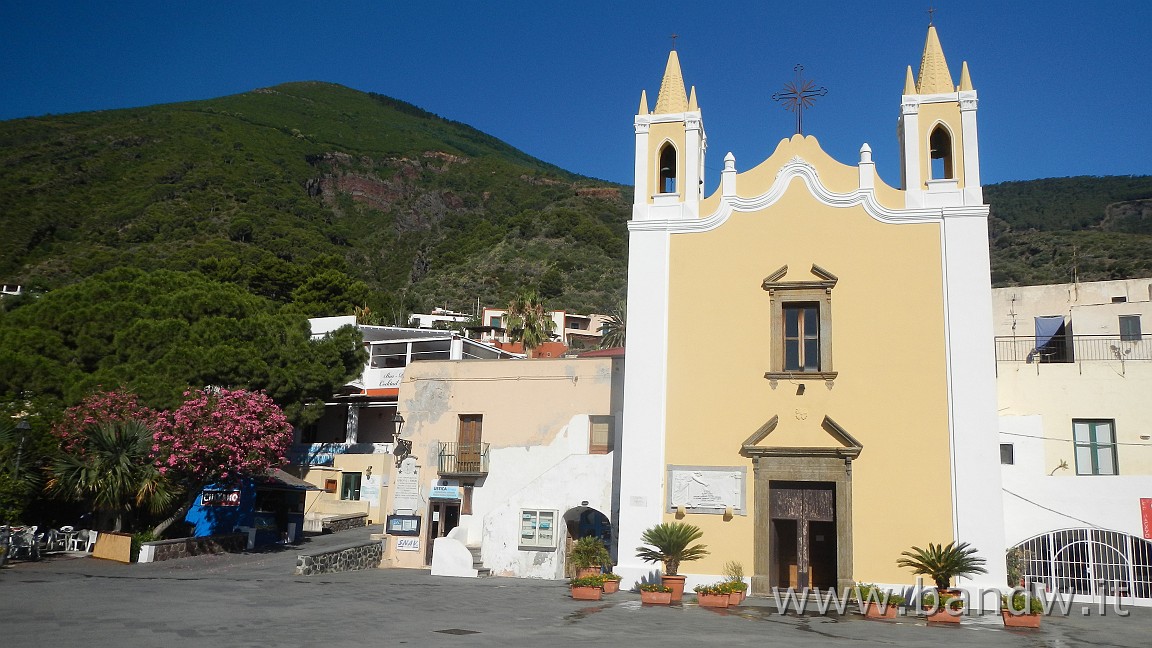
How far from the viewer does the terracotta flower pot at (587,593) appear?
55.6ft

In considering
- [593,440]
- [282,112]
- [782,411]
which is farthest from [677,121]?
[282,112]

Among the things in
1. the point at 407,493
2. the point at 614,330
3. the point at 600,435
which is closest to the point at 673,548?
the point at 600,435

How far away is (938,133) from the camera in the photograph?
779 inches

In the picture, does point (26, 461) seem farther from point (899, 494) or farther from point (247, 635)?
point (899, 494)

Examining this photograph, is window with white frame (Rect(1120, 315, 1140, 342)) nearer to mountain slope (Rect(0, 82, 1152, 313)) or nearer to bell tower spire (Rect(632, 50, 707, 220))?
bell tower spire (Rect(632, 50, 707, 220))

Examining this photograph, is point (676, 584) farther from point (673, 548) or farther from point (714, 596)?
point (714, 596)

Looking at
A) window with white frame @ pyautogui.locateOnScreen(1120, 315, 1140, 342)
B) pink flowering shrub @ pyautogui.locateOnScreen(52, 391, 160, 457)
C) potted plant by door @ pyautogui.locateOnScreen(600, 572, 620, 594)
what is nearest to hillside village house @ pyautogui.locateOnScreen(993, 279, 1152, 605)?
potted plant by door @ pyautogui.locateOnScreen(600, 572, 620, 594)

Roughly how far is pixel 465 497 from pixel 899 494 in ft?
39.4

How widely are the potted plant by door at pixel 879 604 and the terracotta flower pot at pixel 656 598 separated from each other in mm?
3332

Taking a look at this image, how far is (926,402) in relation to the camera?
18.0m

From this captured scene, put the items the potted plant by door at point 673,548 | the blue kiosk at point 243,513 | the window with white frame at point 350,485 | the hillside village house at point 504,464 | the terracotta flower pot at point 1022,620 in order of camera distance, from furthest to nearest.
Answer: the window with white frame at point 350,485
the blue kiosk at point 243,513
the hillside village house at point 504,464
the potted plant by door at point 673,548
the terracotta flower pot at point 1022,620

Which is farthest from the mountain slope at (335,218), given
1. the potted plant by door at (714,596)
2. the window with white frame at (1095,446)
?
the potted plant by door at (714,596)

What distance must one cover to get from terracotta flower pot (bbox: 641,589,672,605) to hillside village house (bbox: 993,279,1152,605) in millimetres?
8974

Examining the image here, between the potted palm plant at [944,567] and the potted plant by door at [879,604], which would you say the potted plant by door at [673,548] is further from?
the potted palm plant at [944,567]
